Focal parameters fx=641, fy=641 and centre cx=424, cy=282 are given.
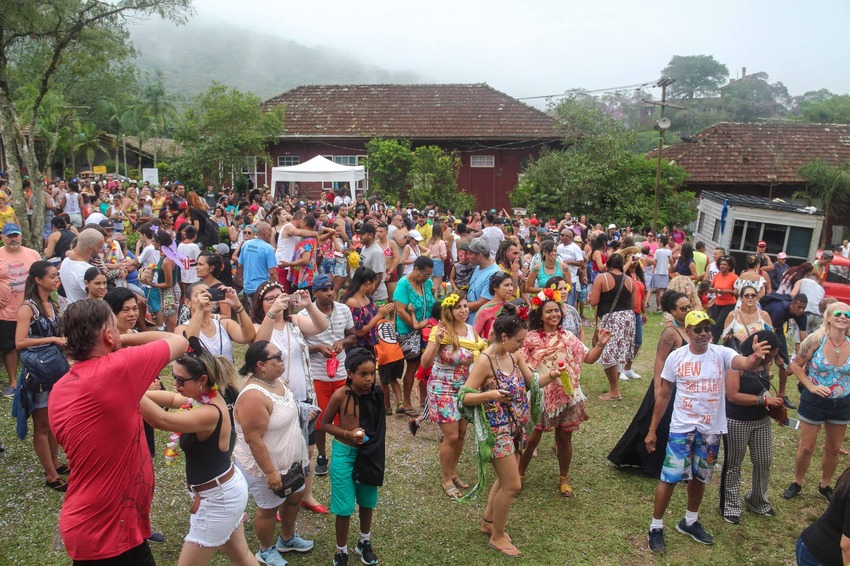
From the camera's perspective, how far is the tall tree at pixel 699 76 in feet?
386

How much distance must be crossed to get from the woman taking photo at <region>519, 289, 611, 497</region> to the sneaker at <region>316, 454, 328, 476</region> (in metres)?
1.80

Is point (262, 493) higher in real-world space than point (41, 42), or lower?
lower

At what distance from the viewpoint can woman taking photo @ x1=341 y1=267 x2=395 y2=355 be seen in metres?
6.38

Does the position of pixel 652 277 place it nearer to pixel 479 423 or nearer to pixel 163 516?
pixel 479 423

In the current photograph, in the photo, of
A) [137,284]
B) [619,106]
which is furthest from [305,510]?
[619,106]

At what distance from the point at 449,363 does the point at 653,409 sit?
1857 mm

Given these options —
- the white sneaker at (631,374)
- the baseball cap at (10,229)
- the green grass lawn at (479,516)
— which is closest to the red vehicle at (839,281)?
the white sneaker at (631,374)

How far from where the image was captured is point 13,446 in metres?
6.11

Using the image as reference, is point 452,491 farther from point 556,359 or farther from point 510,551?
point 556,359

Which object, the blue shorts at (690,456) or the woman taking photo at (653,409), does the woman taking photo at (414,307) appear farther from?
the blue shorts at (690,456)

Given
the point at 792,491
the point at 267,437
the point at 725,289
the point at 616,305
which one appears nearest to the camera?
the point at 267,437

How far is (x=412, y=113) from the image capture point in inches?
1256

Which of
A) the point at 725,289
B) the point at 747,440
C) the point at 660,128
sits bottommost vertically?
the point at 747,440

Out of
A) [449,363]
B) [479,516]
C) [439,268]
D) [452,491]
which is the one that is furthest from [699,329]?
[439,268]
